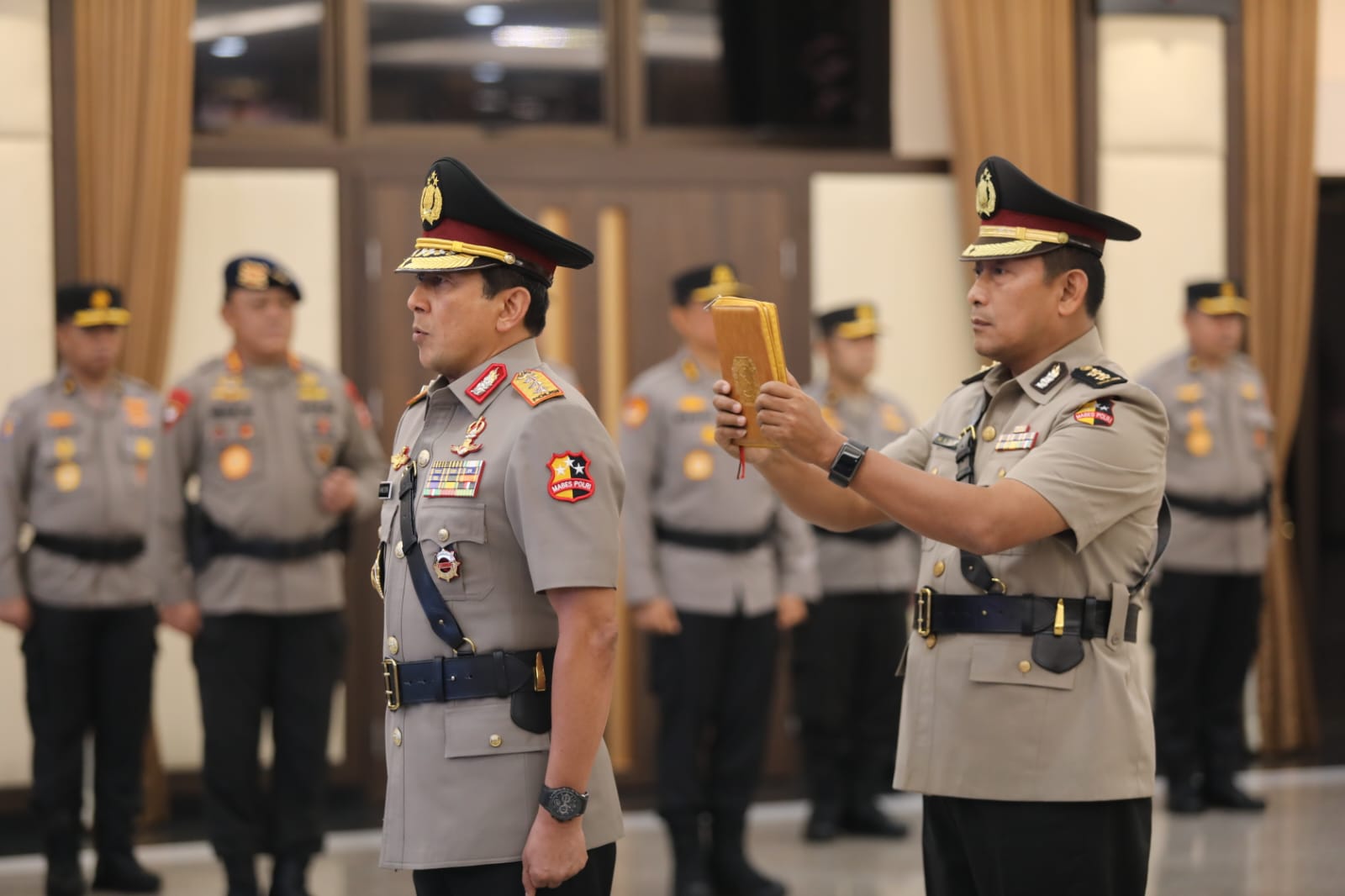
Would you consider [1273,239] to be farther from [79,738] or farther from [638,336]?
[79,738]

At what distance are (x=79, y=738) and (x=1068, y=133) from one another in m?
4.28

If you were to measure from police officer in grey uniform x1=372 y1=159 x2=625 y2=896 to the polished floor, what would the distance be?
98.0 inches

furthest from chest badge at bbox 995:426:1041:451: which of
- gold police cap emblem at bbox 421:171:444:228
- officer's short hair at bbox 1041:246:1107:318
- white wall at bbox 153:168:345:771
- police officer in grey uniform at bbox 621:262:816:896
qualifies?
white wall at bbox 153:168:345:771

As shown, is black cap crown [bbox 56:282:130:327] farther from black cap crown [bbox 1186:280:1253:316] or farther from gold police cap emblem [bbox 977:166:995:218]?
black cap crown [bbox 1186:280:1253:316]

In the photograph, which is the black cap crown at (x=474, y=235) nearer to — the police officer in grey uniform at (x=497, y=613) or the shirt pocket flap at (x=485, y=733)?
the police officer in grey uniform at (x=497, y=613)

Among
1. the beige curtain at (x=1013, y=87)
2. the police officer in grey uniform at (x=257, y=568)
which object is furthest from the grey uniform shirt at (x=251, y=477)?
the beige curtain at (x=1013, y=87)

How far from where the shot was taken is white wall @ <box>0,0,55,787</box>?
5391 millimetres

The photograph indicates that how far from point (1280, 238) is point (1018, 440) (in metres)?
4.57

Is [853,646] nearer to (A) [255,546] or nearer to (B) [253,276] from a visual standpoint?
(A) [255,546]

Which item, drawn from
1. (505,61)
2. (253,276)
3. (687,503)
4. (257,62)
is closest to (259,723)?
(253,276)

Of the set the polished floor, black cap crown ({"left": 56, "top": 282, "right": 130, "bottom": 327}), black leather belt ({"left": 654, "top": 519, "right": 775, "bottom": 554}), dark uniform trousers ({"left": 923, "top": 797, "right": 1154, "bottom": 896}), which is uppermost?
black cap crown ({"left": 56, "top": 282, "right": 130, "bottom": 327})

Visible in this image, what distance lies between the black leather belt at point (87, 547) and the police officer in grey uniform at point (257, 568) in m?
0.50

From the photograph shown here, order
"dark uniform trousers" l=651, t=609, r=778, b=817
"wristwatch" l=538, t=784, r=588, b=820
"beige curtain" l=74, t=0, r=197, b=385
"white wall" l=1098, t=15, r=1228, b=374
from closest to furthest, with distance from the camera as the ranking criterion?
"wristwatch" l=538, t=784, r=588, b=820
"dark uniform trousers" l=651, t=609, r=778, b=817
"beige curtain" l=74, t=0, r=197, b=385
"white wall" l=1098, t=15, r=1228, b=374

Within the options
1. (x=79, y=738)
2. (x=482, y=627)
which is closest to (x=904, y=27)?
(x=79, y=738)
